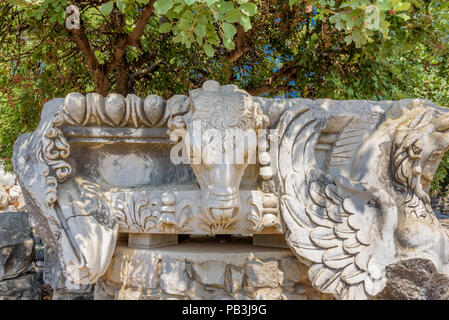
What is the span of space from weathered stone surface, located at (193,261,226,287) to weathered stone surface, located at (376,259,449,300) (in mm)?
829

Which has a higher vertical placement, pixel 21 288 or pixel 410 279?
pixel 410 279

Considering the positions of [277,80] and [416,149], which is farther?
[277,80]

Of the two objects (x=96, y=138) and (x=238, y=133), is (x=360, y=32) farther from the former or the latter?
(x=96, y=138)

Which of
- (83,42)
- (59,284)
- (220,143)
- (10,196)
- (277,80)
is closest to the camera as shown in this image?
(220,143)

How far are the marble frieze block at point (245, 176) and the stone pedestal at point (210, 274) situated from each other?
0.16 metres

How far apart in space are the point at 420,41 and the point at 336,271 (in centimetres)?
246

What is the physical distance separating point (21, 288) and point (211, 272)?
7.50ft

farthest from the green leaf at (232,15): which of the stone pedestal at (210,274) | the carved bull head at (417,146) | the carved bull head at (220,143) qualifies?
the stone pedestal at (210,274)

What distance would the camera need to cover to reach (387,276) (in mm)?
2160

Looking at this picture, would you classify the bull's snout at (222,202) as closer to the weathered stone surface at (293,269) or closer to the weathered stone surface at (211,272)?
the weathered stone surface at (211,272)

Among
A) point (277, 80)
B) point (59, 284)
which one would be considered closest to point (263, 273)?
point (59, 284)

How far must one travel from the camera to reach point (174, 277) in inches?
91.9

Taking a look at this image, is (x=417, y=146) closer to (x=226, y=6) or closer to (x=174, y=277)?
(x=226, y=6)

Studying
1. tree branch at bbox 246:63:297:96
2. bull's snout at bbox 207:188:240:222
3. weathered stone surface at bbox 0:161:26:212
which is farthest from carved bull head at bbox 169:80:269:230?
weathered stone surface at bbox 0:161:26:212
